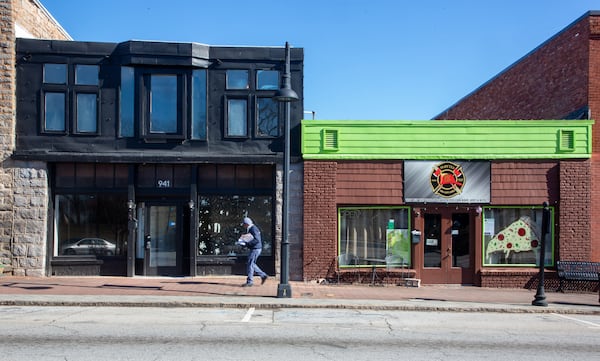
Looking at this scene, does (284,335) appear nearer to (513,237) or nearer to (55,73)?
(513,237)

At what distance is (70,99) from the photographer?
1602 cm

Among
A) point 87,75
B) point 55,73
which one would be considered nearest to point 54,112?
point 55,73

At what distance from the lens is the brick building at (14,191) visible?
15.8 m

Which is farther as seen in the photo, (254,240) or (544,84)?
(544,84)

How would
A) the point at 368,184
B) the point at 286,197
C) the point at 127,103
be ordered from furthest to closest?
the point at 368,184
the point at 127,103
the point at 286,197

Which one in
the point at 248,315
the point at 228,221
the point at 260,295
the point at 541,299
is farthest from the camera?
the point at 228,221

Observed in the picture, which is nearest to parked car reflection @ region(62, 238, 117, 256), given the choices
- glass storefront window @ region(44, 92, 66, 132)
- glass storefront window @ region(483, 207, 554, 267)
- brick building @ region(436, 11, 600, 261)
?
glass storefront window @ region(44, 92, 66, 132)

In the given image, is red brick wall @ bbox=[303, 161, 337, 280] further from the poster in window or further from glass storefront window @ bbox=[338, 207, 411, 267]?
the poster in window

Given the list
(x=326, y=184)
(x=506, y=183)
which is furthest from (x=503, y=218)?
(x=326, y=184)

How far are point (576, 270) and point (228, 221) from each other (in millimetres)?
9791

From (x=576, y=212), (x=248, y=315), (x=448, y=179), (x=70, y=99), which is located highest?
(x=70, y=99)

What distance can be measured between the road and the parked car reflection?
472 cm

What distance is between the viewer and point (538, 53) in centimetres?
2025

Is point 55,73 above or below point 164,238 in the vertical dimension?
above
